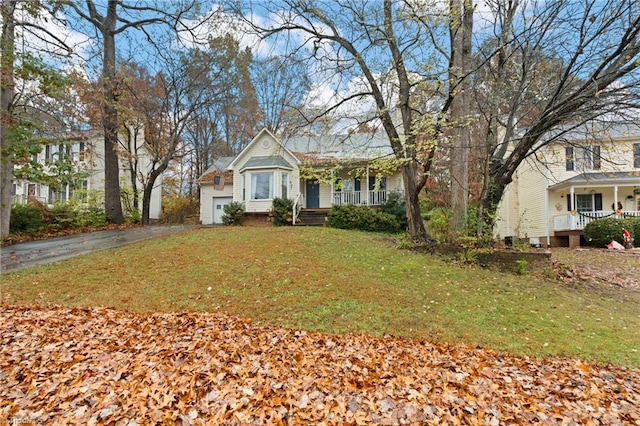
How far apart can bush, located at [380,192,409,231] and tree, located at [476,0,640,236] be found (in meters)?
6.47

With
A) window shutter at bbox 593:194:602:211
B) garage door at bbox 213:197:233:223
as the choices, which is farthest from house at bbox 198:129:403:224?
window shutter at bbox 593:194:602:211

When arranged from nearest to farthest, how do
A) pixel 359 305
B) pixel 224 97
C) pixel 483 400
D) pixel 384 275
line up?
1. pixel 483 400
2. pixel 359 305
3. pixel 384 275
4. pixel 224 97

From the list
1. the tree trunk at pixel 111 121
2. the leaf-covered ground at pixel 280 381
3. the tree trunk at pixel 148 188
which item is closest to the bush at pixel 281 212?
the tree trunk at pixel 148 188

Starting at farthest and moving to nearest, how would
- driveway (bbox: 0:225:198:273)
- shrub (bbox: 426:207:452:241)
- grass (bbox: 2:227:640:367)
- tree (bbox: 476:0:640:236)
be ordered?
shrub (bbox: 426:207:452:241) < driveway (bbox: 0:225:198:273) < tree (bbox: 476:0:640:236) < grass (bbox: 2:227:640:367)

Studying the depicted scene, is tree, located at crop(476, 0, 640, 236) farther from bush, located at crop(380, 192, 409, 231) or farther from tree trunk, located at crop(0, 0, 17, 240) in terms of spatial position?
tree trunk, located at crop(0, 0, 17, 240)

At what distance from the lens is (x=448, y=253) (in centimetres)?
Result: 923

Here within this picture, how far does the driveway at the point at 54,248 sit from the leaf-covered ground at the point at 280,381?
5.10 m

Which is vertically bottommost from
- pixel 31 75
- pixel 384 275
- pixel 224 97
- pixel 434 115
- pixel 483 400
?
pixel 483 400

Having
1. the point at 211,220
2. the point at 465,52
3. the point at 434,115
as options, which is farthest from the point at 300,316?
the point at 211,220

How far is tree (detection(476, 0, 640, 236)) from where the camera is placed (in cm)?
659

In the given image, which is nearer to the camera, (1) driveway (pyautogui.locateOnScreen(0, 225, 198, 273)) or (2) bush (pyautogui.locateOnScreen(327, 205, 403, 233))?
(1) driveway (pyautogui.locateOnScreen(0, 225, 198, 273))

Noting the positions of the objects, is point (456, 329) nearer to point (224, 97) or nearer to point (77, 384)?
point (77, 384)

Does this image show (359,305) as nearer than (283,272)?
Yes

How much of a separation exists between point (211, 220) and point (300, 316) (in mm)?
17512
